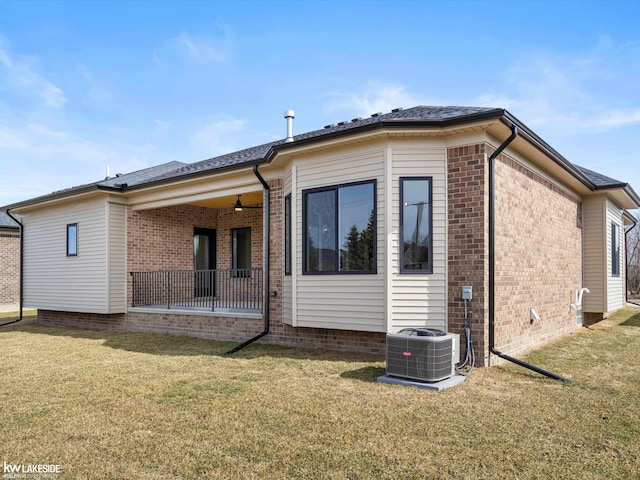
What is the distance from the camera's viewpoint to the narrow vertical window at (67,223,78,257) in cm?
1183

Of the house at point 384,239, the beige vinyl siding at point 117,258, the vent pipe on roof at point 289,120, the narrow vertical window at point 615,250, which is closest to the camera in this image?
the house at point 384,239

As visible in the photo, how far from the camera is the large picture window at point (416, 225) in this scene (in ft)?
21.4

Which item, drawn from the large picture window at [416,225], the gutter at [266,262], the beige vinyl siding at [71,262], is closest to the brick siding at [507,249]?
the large picture window at [416,225]

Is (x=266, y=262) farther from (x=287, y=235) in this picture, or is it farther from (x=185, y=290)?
(x=185, y=290)

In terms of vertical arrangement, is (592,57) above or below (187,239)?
above

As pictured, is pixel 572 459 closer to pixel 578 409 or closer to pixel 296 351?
pixel 578 409

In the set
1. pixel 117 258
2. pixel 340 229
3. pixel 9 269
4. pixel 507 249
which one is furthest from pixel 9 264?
pixel 507 249

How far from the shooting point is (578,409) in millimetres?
4379

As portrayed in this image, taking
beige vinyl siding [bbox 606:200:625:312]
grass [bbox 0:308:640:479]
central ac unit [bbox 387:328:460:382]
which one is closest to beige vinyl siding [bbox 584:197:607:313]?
beige vinyl siding [bbox 606:200:625:312]

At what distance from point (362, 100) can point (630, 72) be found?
22.1ft

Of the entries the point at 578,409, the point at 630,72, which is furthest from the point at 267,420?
the point at 630,72

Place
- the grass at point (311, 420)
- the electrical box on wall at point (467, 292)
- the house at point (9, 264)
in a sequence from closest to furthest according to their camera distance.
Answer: the grass at point (311, 420) < the electrical box on wall at point (467, 292) < the house at point (9, 264)

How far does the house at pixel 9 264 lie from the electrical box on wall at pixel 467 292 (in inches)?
828

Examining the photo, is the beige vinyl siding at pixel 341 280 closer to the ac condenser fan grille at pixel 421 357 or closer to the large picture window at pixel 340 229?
the large picture window at pixel 340 229
